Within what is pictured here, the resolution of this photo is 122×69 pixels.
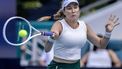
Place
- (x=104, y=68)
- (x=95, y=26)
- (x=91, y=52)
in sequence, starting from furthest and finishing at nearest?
(x=95, y=26)
(x=91, y=52)
(x=104, y=68)

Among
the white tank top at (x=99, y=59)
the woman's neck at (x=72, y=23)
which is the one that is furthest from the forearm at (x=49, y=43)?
the white tank top at (x=99, y=59)

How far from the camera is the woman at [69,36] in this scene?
16.0ft

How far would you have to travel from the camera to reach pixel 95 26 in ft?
32.1

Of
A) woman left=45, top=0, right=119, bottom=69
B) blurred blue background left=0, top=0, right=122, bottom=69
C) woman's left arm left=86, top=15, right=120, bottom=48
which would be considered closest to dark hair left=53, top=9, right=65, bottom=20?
woman left=45, top=0, right=119, bottom=69

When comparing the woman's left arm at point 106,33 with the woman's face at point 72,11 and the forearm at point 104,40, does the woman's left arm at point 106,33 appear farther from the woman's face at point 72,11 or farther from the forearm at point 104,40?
the woman's face at point 72,11

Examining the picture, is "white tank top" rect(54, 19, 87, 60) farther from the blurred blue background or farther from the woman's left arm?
the blurred blue background

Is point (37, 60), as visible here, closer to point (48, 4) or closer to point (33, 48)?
point (33, 48)

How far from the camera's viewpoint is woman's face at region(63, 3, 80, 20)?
488 centimetres

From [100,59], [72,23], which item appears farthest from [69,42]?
[100,59]

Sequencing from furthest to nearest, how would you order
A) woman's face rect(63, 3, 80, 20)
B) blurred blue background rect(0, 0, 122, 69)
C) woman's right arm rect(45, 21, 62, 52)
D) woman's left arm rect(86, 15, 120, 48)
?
blurred blue background rect(0, 0, 122, 69) → woman's left arm rect(86, 15, 120, 48) → woman's face rect(63, 3, 80, 20) → woman's right arm rect(45, 21, 62, 52)

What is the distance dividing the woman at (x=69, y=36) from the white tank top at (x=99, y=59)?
3.42 meters

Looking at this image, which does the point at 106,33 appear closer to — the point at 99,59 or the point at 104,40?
the point at 104,40

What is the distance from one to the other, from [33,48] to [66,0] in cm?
399

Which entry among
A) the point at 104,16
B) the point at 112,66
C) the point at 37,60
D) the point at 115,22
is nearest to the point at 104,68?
the point at 112,66
